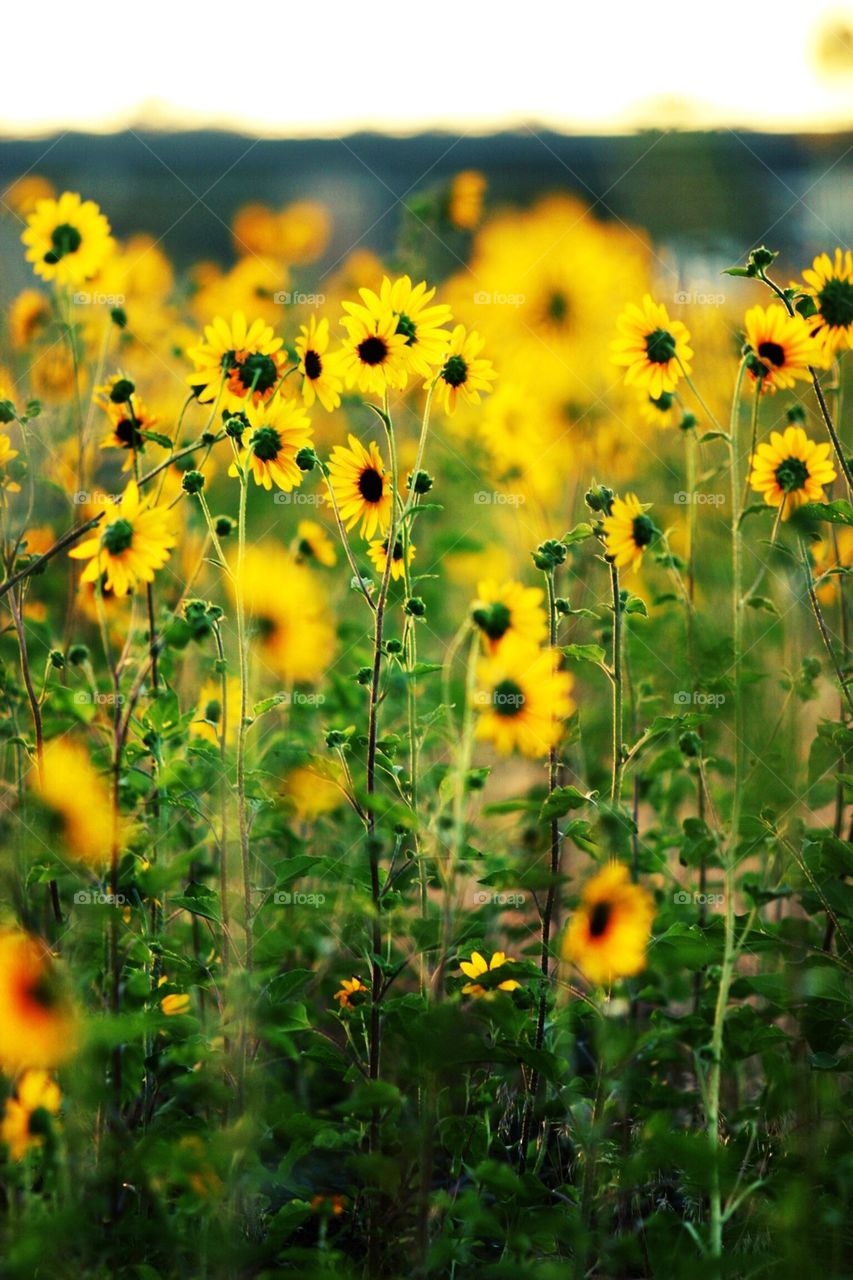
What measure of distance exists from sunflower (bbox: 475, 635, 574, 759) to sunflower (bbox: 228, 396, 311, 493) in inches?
18.7

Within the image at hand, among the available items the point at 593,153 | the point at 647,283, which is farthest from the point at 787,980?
the point at 593,153

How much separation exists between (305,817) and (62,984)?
2.96ft

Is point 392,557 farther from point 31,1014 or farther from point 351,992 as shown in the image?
point 31,1014

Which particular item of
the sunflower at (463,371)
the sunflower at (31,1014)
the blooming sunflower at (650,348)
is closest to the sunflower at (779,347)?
the blooming sunflower at (650,348)

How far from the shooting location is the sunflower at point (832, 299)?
176 centimetres

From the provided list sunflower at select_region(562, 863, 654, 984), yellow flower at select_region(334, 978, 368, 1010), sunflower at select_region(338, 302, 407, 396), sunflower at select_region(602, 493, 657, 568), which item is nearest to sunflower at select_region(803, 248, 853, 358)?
sunflower at select_region(602, 493, 657, 568)

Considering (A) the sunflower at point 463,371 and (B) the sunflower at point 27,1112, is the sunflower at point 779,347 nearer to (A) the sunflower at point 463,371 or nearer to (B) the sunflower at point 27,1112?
(A) the sunflower at point 463,371

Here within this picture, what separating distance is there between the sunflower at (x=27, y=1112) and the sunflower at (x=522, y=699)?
0.71 metres

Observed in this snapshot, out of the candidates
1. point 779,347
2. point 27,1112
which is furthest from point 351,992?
point 779,347

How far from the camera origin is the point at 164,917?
174 cm

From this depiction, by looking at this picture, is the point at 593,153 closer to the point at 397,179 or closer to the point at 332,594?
the point at 397,179

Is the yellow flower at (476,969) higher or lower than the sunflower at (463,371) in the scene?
lower

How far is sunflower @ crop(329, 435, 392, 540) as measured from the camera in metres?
1.81

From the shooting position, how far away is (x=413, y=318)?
1.72 m
